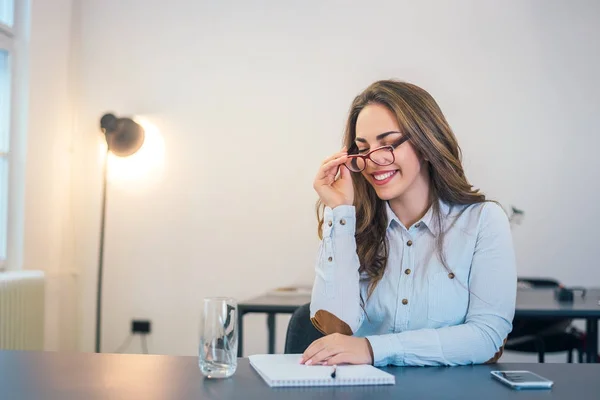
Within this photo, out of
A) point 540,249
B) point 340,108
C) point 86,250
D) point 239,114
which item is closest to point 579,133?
point 540,249

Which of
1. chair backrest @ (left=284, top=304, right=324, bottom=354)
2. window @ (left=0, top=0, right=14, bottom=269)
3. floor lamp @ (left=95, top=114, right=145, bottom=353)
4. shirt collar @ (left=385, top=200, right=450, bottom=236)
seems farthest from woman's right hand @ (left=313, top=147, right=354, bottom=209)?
window @ (left=0, top=0, right=14, bottom=269)

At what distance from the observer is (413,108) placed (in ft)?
5.47

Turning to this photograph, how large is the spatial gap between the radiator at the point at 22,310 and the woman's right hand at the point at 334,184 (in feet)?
7.03

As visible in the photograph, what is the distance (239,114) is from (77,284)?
1544 mm

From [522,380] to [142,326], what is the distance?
3.26 m

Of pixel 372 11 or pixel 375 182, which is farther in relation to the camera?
pixel 372 11

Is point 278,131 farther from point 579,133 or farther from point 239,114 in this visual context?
point 579,133

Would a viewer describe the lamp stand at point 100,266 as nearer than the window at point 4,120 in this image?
No

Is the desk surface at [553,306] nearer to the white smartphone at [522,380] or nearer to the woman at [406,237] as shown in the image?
the woman at [406,237]

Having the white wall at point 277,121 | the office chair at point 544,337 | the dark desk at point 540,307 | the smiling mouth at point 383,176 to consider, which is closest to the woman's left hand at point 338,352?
the smiling mouth at point 383,176

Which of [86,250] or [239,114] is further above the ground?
[239,114]

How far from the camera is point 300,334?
5.44ft

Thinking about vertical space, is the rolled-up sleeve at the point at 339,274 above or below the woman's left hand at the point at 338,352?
above

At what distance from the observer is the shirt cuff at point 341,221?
1673 mm
